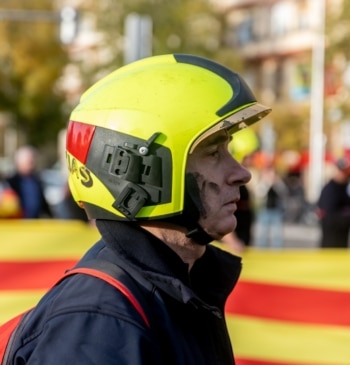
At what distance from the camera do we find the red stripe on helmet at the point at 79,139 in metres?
2.26

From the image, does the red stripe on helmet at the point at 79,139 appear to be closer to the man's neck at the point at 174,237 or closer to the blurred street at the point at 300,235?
the man's neck at the point at 174,237

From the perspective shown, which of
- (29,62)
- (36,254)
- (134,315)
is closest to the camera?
(134,315)

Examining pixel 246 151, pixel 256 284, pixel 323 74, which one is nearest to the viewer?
pixel 256 284

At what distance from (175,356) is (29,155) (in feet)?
32.8

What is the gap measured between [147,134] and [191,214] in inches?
7.0

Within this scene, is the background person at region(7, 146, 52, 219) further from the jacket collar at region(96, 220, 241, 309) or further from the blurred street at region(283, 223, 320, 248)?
the blurred street at region(283, 223, 320, 248)

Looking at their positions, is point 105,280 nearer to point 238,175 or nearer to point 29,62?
point 238,175

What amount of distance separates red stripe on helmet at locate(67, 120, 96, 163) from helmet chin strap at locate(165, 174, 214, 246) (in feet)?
0.65

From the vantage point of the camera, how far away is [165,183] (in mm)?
2234

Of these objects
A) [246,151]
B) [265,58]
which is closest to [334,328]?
[246,151]

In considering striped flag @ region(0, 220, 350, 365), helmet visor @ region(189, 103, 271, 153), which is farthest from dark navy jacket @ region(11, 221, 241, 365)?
striped flag @ region(0, 220, 350, 365)

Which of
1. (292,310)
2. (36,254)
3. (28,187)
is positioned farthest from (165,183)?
(28,187)

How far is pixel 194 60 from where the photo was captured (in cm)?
238

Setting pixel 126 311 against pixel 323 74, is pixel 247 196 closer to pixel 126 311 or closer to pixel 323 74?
pixel 126 311
